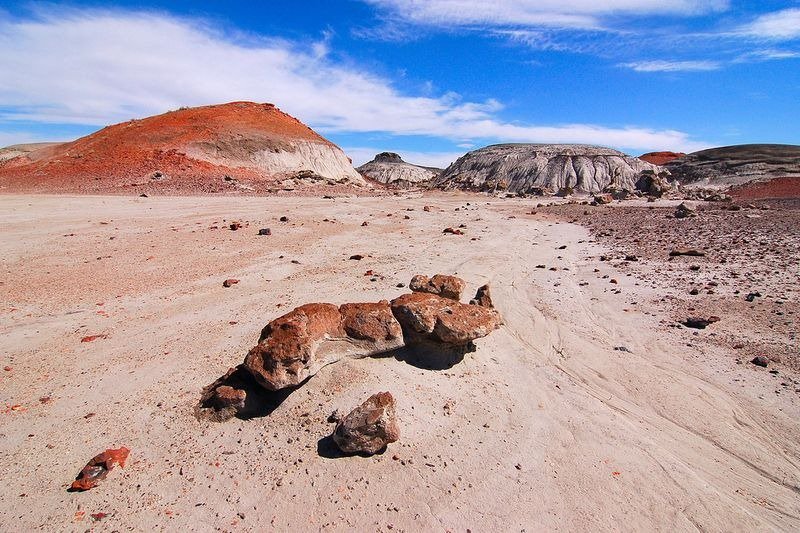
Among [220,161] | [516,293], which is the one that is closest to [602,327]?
[516,293]

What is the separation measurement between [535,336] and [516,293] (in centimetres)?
201

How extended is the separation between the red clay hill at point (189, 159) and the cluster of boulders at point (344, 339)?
66.6 feet

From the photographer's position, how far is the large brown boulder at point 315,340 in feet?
13.6

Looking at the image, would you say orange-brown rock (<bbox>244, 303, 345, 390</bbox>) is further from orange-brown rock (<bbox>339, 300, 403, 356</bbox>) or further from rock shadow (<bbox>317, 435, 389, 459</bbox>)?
rock shadow (<bbox>317, 435, 389, 459</bbox>)

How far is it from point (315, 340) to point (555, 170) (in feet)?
193

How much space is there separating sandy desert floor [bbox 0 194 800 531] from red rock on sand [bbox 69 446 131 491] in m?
0.07

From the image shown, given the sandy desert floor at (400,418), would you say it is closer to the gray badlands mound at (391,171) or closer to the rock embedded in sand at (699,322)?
the rock embedded in sand at (699,322)

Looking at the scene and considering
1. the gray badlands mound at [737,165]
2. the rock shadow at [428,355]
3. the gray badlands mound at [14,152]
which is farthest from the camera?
the gray badlands mound at [737,165]

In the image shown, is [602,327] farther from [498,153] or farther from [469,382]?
[498,153]

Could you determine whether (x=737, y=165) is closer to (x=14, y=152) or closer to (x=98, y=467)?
(x=98, y=467)

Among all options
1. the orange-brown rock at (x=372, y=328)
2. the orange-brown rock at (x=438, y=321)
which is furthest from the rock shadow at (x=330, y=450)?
the orange-brown rock at (x=438, y=321)

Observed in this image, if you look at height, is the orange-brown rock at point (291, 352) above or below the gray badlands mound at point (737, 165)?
below

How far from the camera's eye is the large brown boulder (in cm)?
414

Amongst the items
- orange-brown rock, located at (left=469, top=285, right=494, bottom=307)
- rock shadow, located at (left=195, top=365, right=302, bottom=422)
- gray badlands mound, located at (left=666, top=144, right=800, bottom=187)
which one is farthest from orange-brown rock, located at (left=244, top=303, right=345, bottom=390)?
gray badlands mound, located at (left=666, top=144, right=800, bottom=187)
